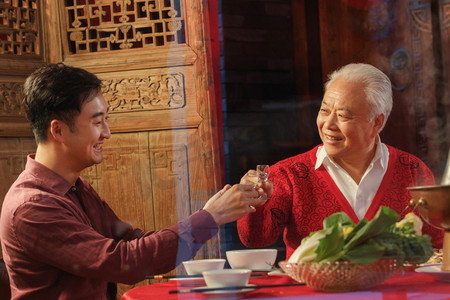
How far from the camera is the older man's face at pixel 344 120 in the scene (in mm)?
1858

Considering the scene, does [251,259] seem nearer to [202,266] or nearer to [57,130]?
[202,266]

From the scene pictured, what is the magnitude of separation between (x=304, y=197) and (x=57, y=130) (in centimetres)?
82

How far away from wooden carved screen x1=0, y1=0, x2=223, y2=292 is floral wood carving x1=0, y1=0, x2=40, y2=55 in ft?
0.10

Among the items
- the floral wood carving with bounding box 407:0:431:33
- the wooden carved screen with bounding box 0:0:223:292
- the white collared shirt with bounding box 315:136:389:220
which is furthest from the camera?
the wooden carved screen with bounding box 0:0:223:292

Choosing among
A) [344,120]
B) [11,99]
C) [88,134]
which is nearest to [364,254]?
[88,134]

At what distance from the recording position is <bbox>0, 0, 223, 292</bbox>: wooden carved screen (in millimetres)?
2693

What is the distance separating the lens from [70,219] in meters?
1.33

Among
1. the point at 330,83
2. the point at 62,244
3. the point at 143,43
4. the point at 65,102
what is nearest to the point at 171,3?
the point at 143,43

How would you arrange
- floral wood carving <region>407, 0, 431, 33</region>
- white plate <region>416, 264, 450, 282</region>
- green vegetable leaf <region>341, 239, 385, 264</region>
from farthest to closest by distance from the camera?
floral wood carving <region>407, 0, 431, 33</region>
white plate <region>416, 264, 450, 282</region>
green vegetable leaf <region>341, 239, 385, 264</region>

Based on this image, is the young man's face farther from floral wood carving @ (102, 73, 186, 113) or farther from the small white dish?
floral wood carving @ (102, 73, 186, 113)

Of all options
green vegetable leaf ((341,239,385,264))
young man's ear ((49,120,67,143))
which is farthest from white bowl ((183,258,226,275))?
young man's ear ((49,120,67,143))

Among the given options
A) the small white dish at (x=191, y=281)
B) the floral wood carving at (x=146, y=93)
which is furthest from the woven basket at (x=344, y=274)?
the floral wood carving at (x=146, y=93)

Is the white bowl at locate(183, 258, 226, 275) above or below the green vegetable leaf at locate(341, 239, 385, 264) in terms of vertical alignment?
below

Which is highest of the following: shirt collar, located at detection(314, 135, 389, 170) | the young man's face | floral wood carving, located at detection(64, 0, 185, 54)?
floral wood carving, located at detection(64, 0, 185, 54)
